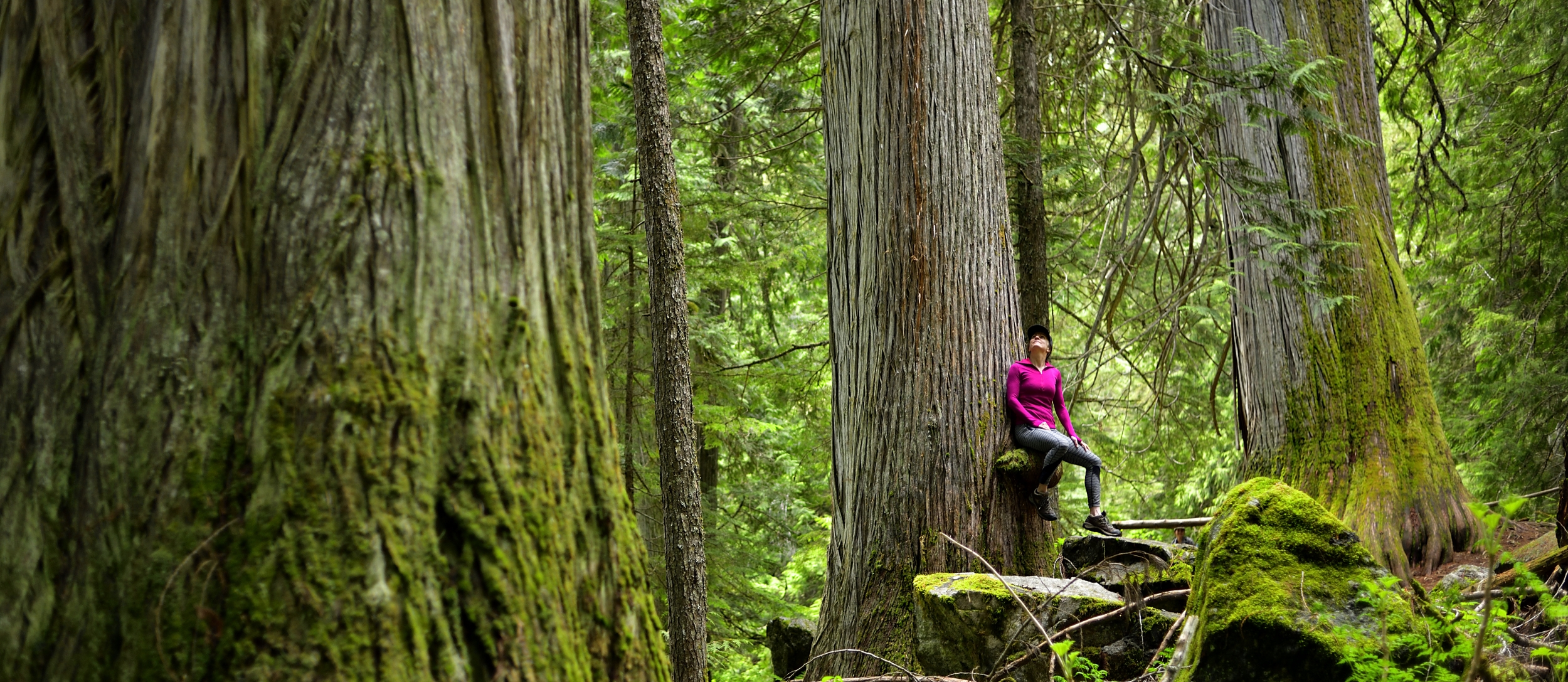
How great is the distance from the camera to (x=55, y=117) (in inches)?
69.9

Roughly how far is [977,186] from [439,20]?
4388mm

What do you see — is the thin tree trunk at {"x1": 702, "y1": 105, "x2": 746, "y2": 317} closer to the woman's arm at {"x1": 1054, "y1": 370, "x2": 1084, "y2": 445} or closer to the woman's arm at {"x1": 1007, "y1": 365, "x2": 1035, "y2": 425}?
the woman's arm at {"x1": 1054, "y1": 370, "x2": 1084, "y2": 445}

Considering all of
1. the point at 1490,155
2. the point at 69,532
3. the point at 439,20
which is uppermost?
the point at 1490,155

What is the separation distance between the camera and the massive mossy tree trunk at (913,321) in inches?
215

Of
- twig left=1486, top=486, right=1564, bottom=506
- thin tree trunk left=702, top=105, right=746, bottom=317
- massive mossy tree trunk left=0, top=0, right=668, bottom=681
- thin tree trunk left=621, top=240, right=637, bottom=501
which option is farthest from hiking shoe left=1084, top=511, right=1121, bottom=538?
thin tree trunk left=702, top=105, right=746, bottom=317

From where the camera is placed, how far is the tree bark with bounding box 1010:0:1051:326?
30.2 ft

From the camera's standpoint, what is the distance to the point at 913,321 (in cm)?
565

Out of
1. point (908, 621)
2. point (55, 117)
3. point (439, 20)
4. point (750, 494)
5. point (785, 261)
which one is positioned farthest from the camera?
point (750, 494)

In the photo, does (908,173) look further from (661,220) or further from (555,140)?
(555,140)

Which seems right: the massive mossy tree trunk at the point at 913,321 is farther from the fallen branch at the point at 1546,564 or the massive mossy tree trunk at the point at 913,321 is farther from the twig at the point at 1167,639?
the fallen branch at the point at 1546,564

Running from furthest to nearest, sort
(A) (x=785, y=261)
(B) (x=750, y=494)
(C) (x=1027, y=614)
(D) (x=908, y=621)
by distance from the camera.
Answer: (B) (x=750, y=494)
(A) (x=785, y=261)
(D) (x=908, y=621)
(C) (x=1027, y=614)

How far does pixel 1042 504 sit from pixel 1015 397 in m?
0.64

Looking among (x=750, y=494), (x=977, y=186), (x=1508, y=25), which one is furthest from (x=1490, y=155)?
(x=750, y=494)

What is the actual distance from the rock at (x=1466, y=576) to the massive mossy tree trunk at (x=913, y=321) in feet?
6.46
